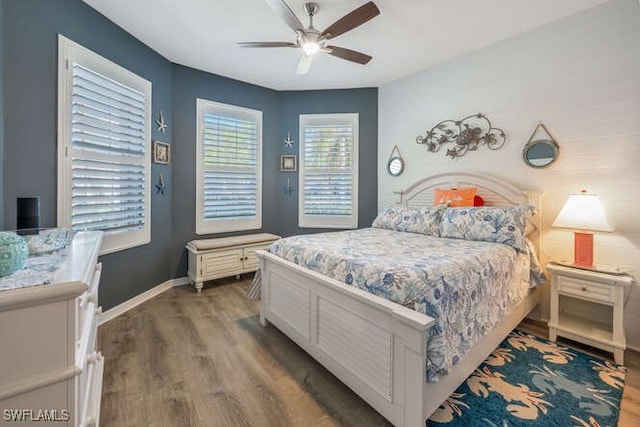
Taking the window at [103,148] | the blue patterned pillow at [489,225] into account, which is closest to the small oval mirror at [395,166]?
the blue patterned pillow at [489,225]

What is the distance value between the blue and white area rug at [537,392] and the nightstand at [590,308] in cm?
14

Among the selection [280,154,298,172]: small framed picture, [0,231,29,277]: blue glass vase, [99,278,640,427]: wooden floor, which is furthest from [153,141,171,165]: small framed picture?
[0,231,29,277]: blue glass vase

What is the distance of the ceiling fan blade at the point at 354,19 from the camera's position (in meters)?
2.07

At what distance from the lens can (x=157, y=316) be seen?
2861mm

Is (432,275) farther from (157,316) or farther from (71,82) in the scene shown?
(71,82)

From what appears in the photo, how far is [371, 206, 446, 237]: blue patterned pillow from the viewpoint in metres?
3.06

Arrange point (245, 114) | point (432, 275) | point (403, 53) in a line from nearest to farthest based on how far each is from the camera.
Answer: point (432, 275), point (403, 53), point (245, 114)

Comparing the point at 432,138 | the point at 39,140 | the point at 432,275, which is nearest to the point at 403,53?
the point at 432,138

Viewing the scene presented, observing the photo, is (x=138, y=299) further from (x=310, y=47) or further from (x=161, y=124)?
(x=310, y=47)

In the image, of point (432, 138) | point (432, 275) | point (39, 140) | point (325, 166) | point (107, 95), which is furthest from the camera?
point (325, 166)

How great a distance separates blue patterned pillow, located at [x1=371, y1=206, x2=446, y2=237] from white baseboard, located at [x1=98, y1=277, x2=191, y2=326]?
2769mm

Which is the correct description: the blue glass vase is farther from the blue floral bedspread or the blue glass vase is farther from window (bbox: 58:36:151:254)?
window (bbox: 58:36:151:254)

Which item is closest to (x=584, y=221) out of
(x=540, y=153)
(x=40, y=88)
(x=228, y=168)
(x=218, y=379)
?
(x=540, y=153)

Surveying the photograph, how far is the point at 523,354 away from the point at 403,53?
3.29 metres
